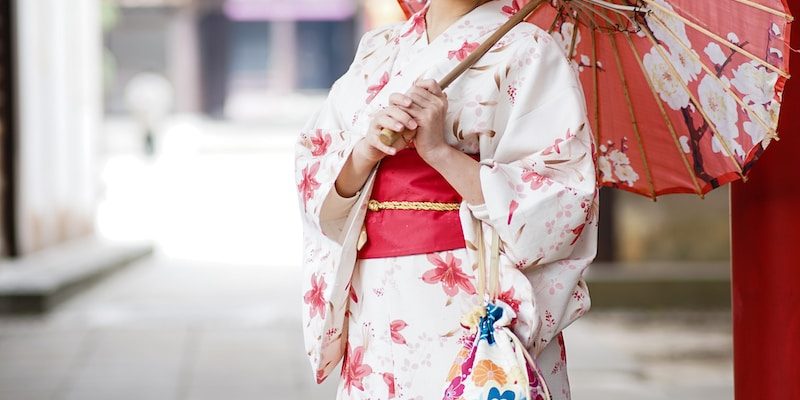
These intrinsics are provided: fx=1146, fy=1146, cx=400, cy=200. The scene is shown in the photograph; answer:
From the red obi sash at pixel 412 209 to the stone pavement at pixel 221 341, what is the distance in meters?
2.79

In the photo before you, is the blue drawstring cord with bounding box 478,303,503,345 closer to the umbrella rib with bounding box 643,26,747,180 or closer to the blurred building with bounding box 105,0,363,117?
the umbrella rib with bounding box 643,26,747,180

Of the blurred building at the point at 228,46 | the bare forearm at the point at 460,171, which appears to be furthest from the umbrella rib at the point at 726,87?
the blurred building at the point at 228,46

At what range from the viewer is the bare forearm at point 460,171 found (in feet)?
6.22

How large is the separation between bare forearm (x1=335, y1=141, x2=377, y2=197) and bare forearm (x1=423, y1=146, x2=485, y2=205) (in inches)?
5.2

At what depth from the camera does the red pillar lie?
2512 mm

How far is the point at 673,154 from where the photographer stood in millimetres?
2393

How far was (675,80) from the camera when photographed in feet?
7.52

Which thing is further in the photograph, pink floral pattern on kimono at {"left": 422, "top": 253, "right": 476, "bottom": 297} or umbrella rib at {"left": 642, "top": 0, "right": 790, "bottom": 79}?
umbrella rib at {"left": 642, "top": 0, "right": 790, "bottom": 79}

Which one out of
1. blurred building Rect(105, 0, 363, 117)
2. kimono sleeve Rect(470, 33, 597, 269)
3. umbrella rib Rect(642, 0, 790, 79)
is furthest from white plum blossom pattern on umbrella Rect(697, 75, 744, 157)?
blurred building Rect(105, 0, 363, 117)

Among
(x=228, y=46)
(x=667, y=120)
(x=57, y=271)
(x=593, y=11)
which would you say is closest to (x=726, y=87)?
(x=667, y=120)

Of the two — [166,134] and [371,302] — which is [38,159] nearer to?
[371,302]

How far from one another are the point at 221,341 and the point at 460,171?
4.22 m

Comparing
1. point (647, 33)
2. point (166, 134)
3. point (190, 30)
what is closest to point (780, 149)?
point (647, 33)

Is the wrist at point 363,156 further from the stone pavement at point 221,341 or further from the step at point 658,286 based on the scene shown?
the step at point 658,286
